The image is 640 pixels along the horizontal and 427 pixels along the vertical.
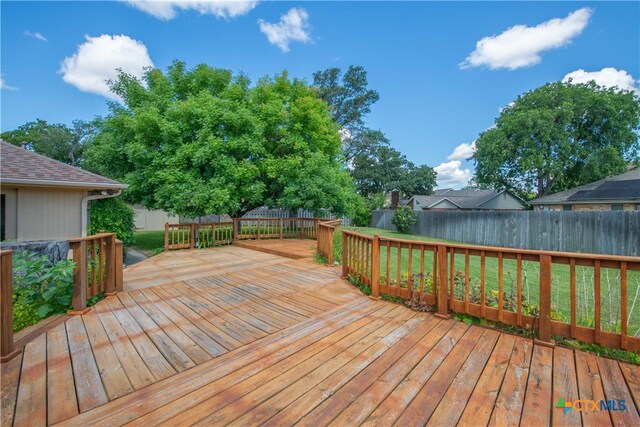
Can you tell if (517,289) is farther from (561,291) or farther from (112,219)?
(112,219)

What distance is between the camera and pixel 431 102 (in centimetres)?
1345

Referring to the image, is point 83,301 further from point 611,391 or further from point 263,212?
point 263,212

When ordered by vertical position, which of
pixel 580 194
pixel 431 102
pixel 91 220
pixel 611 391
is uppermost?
pixel 431 102

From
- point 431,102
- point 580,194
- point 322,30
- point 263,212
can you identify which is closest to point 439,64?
point 431,102

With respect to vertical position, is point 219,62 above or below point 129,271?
above

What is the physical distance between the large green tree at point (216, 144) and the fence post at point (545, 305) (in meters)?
7.50

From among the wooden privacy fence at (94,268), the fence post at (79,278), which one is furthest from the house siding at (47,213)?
the fence post at (79,278)

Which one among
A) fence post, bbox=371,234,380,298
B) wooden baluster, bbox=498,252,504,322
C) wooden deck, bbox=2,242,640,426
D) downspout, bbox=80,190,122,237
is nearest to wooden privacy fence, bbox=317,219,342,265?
fence post, bbox=371,234,380,298

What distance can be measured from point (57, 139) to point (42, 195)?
26.8 m

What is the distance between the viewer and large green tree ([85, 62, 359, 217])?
8.88 meters

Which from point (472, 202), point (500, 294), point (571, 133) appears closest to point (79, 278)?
Result: point (500, 294)

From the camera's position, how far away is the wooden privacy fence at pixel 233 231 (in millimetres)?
8492

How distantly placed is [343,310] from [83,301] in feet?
10.5

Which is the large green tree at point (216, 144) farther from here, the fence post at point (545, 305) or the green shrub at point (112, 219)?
the fence post at point (545, 305)
